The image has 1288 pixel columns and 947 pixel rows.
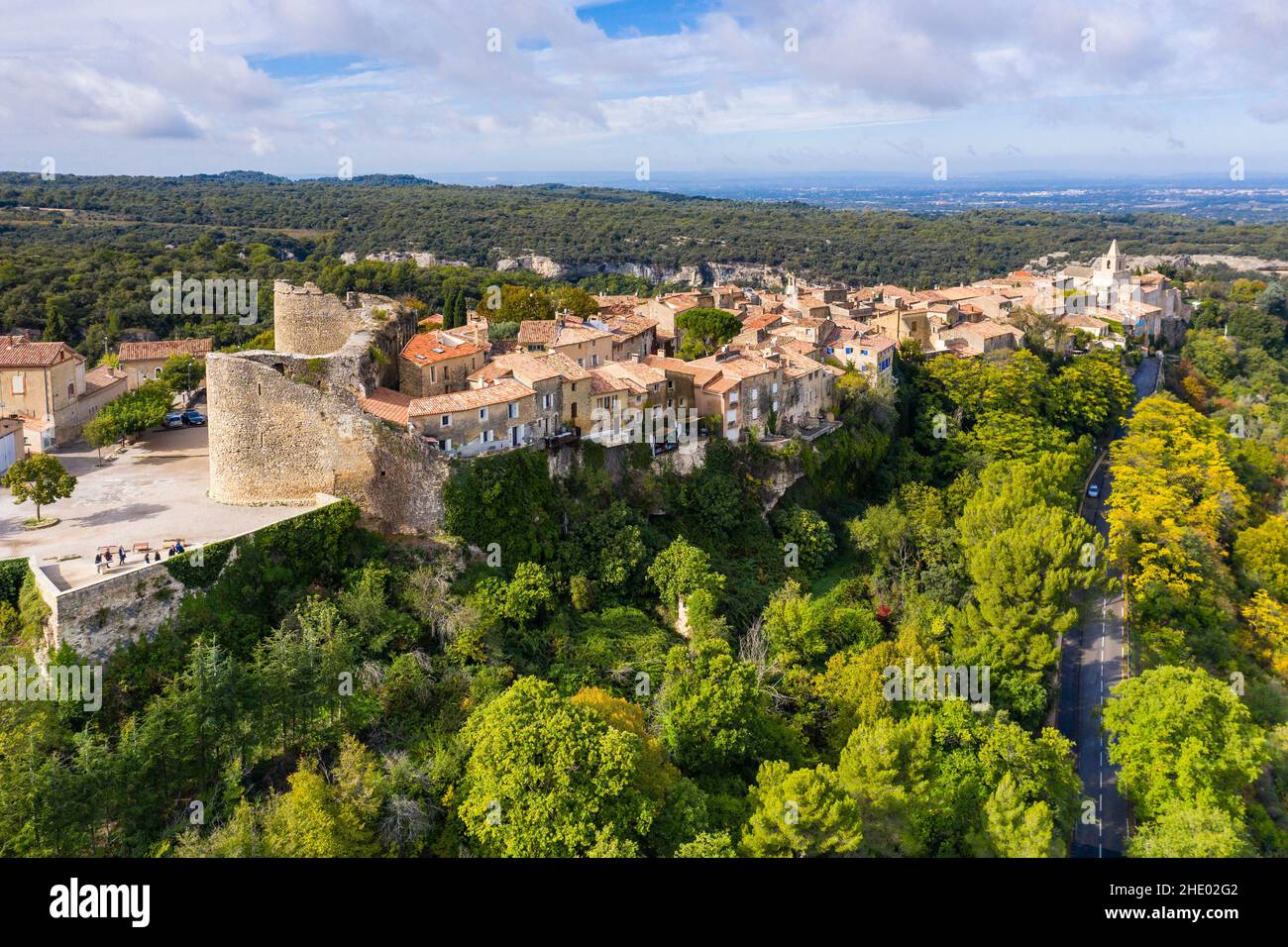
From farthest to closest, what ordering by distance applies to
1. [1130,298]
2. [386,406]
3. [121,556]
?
[1130,298], [386,406], [121,556]

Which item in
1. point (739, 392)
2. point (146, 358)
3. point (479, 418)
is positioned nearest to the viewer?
point (479, 418)

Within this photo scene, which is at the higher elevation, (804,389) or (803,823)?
(804,389)

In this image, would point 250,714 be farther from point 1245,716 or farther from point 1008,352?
point 1008,352

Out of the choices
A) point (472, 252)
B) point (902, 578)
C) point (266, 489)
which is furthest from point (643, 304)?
point (472, 252)

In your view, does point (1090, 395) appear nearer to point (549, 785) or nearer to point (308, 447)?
point (308, 447)

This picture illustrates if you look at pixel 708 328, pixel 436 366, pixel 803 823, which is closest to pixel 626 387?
pixel 436 366
